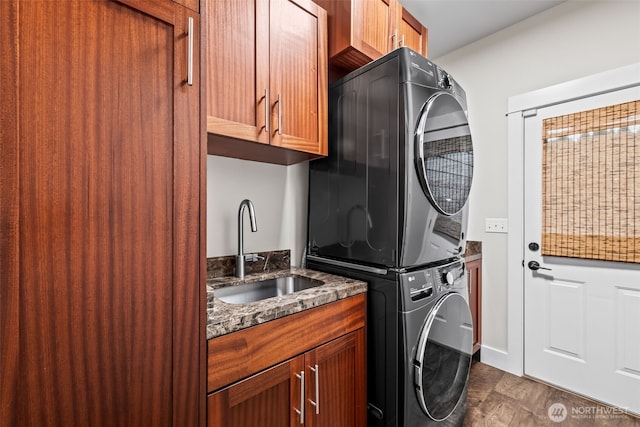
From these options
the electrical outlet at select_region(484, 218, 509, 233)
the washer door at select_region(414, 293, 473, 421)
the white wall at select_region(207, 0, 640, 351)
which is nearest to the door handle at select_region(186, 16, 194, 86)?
the white wall at select_region(207, 0, 640, 351)

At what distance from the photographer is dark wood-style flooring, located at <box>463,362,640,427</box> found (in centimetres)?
176

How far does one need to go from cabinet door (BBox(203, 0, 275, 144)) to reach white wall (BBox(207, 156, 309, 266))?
0.39 meters

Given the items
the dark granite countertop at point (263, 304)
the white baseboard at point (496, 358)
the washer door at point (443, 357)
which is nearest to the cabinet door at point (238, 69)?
the dark granite countertop at point (263, 304)

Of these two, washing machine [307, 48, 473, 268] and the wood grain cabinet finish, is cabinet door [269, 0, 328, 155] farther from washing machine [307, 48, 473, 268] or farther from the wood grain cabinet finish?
the wood grain cabinet finish

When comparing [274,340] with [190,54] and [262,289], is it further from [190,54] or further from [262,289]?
[190,54]

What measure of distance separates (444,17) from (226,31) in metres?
1.85

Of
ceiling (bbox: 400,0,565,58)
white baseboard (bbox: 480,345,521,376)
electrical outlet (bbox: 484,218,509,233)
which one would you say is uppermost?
ceiling (bbox: 400,0,565,58)

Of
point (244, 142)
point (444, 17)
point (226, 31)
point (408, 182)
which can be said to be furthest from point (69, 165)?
point (444, 17)

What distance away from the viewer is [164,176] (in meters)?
0.73

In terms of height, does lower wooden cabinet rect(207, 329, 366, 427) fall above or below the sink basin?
below

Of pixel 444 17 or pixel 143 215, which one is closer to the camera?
pixel 143 215

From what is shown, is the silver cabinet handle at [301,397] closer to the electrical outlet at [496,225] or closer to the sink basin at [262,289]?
the sink basin at [262,289]

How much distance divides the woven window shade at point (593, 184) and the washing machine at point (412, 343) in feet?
3.65

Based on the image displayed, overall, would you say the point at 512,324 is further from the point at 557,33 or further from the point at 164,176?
the point at 164,176
